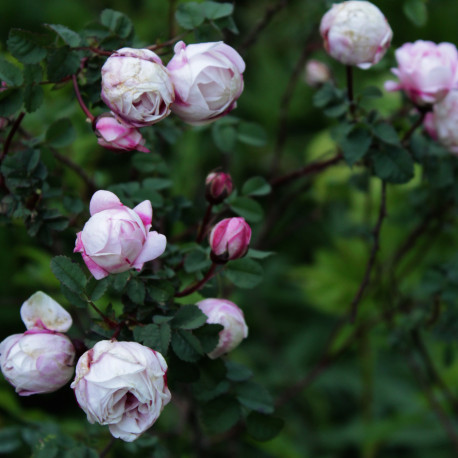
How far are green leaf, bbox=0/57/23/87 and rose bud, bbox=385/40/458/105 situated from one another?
513mm

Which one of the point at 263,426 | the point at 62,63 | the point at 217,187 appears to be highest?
the point at 62,63

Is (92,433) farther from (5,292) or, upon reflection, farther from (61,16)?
(61,16)

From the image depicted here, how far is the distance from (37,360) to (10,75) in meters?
0.34

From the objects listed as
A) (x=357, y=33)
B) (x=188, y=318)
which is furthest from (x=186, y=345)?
(x=357, y=33)

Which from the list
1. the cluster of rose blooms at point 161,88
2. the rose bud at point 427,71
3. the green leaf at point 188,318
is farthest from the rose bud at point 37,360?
the rose bud at point 427,71

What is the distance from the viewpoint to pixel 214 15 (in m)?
0.85

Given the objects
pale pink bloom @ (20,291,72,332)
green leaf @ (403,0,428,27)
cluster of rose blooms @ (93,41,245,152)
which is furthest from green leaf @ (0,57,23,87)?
green leaf @ (403,0,428,27)

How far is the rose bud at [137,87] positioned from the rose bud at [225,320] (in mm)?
226

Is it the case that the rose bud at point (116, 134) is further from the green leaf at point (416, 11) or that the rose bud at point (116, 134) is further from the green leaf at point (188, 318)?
the green leaf at point (416, 11)

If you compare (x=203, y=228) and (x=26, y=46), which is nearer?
(x=26, y=46)

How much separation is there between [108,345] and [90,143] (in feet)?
3.23

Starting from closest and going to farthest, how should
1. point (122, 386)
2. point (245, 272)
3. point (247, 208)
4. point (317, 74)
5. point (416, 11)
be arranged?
point (122, 386) → point (245, 272) → point (247, 208) → point (416, 11) → point (317, 74)

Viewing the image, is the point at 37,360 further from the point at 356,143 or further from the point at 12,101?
the point at 356,143

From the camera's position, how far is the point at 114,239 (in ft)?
2.04
